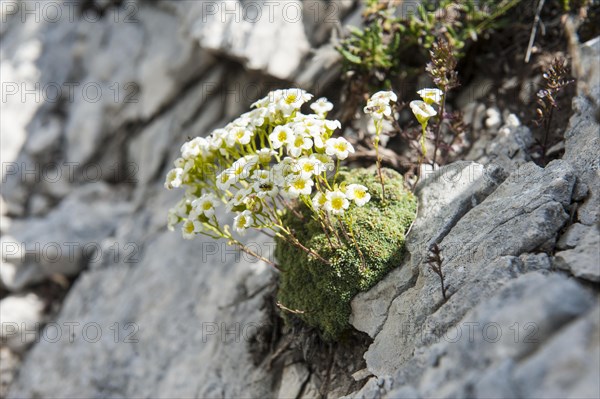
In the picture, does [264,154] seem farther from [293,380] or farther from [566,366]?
[566,366]

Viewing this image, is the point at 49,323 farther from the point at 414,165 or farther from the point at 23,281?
the point at 414,165

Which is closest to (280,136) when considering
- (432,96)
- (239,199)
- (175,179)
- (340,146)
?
(340,146)

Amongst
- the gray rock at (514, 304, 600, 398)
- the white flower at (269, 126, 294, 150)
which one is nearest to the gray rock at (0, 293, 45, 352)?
the white flower at (269, 126, 294, 150)

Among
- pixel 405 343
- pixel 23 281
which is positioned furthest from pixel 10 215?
Result: pixel 405 343

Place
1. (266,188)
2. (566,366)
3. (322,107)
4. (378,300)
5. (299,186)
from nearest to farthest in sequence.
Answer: (566,366) < (299,186) < (266,188) < (378,300) < (322,107)

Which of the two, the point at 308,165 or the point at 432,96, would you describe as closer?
the point at 308,165

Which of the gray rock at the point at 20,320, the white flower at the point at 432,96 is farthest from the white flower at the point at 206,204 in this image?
the gray rock at the point at 20,320

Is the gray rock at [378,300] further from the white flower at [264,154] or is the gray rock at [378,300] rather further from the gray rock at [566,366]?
the gray rock at [566,366]
